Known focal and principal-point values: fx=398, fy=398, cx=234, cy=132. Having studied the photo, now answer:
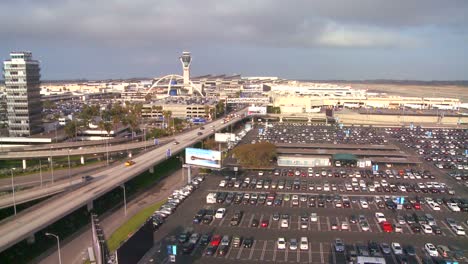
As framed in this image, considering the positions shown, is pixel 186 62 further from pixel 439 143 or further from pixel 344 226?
pixel 344 226

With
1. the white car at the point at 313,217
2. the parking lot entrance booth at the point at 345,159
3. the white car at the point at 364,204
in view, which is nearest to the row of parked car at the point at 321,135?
the parking lot entrance booth at the point at 345,159

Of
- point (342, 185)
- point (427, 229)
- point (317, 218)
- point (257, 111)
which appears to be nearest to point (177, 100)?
point (257, 111)

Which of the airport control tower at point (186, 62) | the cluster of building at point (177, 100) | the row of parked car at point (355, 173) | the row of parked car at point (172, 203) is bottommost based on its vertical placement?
the row of parked car at point (172, 203)

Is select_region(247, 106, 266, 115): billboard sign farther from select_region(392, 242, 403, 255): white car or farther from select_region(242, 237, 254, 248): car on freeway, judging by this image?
select_region(392, 242, 403, 255): white car

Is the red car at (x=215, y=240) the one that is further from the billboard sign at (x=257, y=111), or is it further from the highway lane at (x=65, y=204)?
the billboard sign at (x=257, y=111)

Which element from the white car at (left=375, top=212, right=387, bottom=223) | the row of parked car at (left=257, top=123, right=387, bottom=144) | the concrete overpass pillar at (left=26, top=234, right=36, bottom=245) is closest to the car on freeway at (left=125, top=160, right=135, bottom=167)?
the concrete overpass pillar at (left=26, top=234, right=36, bottom=245)

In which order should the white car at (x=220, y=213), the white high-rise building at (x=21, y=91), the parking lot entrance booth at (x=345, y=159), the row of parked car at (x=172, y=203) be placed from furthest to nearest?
the white high-rise building at (x=21, y=91), the parking lot entrance booth at (x=345, y=159), the white car at (x=220, y=213), the row of parked car at (x=172, y=203)

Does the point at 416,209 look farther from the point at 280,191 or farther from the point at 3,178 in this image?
the point at 3,178

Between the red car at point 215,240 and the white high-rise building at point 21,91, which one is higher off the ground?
the white high-rise building at point 21,91

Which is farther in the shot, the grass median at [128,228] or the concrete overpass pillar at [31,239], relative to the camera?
the grass median at [128,228]
